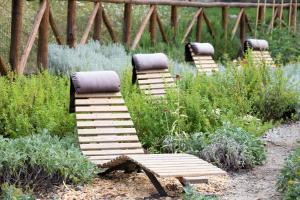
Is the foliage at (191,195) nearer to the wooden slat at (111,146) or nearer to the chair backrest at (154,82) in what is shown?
the wooden slat at (111,146)

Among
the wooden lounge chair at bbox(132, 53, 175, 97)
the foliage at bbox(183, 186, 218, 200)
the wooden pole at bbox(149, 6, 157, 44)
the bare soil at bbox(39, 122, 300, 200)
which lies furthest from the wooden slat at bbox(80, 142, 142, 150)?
the wooden pole at bbox(149, 6, 157, 44)

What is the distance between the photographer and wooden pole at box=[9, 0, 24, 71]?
912 centimetres

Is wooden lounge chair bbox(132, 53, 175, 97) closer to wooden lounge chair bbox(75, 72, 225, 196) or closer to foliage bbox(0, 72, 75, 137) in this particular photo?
foliage bbox(0, 72, 75, 137)

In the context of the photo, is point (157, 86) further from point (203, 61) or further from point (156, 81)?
point (203, 61)

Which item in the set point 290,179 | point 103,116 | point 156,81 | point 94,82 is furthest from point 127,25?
point 290,179

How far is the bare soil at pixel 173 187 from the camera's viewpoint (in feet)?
17.8

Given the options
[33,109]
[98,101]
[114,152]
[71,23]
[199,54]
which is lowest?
[114,152]

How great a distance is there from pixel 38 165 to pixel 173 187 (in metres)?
1.03

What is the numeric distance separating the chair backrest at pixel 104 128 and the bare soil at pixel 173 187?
299 millimetres

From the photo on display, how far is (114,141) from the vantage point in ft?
21.2

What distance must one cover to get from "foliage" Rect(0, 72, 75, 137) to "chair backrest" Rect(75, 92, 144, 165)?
32cm

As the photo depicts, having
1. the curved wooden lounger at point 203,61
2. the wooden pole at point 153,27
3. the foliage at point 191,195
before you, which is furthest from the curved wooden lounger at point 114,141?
the wooden pole at point 153,27

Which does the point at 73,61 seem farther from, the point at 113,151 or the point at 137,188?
the point at 137,188

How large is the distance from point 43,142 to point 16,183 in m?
0.46
